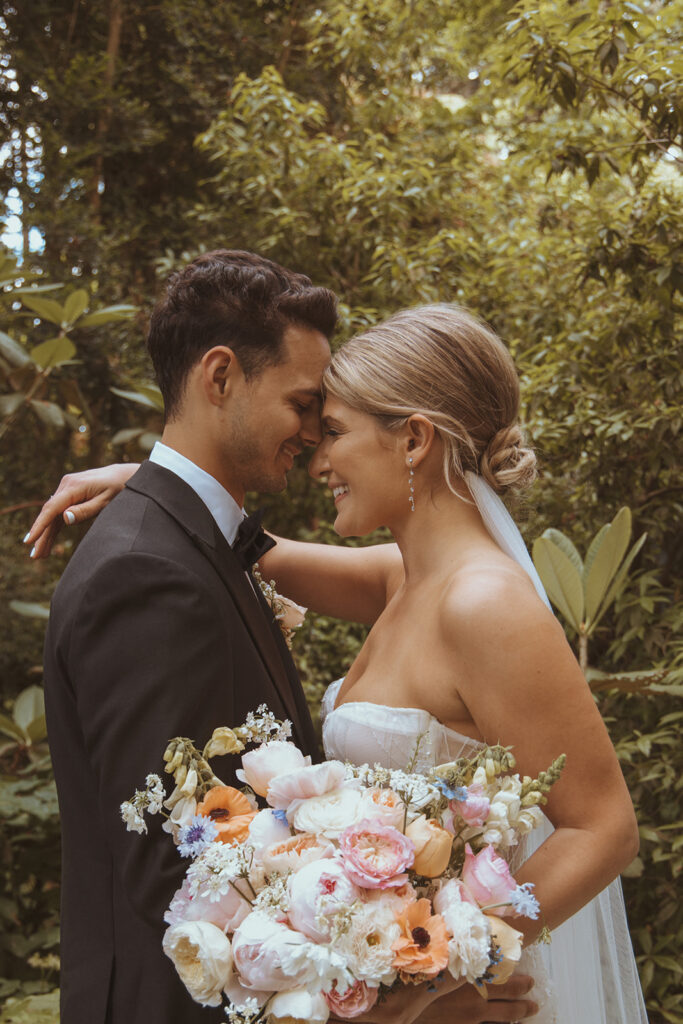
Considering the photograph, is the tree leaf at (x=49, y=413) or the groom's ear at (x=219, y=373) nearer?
the groom's ear at (x=219, y=373)

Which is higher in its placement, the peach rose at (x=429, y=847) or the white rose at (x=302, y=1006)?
the peach rose at (x=429, y=847)

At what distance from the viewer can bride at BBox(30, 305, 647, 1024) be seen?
1.62 m

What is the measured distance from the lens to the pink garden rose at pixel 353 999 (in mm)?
1195

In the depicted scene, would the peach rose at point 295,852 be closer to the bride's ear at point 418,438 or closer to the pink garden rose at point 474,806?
the pink garden rose at point 474,806

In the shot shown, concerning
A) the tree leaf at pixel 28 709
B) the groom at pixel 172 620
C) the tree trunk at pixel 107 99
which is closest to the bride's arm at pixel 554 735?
the groom at pixel 172 620

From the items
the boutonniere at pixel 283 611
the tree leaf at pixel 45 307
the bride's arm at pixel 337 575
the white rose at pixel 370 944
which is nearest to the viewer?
the white rose at pixel 370 944

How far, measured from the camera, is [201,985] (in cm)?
127

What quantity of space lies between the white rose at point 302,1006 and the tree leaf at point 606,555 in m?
2.05

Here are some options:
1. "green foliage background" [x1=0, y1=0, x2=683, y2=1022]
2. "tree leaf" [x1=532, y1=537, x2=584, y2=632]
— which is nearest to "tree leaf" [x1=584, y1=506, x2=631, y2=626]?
"tree leaf" [x1=532, y1=537, x2=584, y2=632]

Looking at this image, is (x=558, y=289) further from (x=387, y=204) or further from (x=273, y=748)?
(x=273, y=748)

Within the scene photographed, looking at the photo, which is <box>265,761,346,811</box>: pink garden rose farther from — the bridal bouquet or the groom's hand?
the groom's hand

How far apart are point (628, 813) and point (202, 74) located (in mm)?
6383

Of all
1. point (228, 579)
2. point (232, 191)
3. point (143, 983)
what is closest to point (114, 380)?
point (232, 191)

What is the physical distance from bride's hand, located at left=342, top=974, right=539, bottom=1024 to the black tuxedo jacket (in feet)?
1.26
